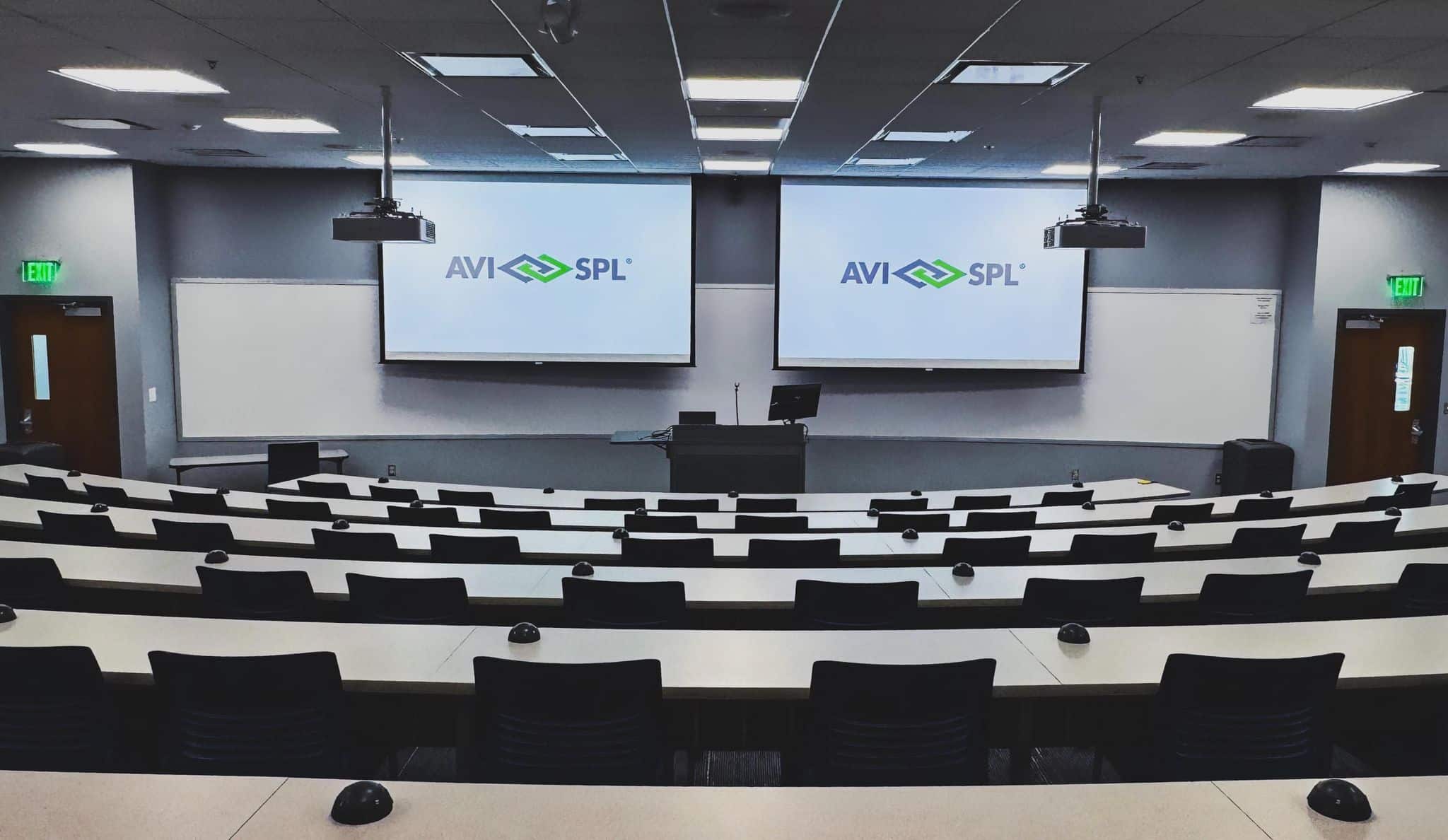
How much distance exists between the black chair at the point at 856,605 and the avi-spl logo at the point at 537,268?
6.87 meters

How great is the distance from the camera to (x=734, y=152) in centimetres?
835

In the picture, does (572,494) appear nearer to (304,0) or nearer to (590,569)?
(590,569)

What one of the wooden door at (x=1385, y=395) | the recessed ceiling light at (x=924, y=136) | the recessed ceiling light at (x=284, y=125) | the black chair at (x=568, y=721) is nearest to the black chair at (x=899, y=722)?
the black chair at (x=568, y=721)

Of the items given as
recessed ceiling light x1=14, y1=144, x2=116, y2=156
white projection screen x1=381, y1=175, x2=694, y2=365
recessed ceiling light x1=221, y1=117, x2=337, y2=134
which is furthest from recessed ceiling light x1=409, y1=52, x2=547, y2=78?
recessed ceiling light x1=14, y1=144, x2=116, y2=156

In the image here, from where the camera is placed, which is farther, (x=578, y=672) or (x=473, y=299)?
(x=473, y=299)

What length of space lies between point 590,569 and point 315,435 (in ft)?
24.2

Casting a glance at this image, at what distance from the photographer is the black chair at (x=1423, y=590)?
389 centimetres

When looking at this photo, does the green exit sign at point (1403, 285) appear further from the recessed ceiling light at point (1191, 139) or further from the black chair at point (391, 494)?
the black chair at point (391, 494)

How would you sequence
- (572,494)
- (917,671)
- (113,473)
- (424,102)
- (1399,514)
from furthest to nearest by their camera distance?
(113,473), (572,494), (424,102), (1399,514), (917,671)

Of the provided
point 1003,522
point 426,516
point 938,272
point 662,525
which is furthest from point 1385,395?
point 426,516

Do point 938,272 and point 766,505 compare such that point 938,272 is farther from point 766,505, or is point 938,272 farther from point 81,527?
point 81,527

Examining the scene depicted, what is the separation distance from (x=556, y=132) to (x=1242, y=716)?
630 centimetres

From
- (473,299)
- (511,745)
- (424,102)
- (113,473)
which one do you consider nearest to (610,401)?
(473,299)

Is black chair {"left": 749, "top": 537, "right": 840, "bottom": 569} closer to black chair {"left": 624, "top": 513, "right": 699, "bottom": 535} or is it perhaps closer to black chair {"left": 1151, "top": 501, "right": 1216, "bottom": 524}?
black chair {"left": 624, "top": 513, "right": 699, "bottom": 535}
